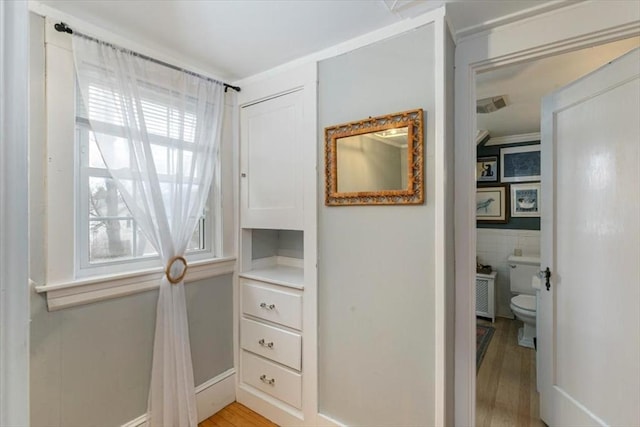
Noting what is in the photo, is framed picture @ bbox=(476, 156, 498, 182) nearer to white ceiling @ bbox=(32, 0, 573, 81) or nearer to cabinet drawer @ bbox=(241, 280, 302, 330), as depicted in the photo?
white ceiling @ bbox=(32, 0, 573, 81)

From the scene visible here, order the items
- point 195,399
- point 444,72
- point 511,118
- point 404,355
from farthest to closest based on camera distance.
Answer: point 511,118 → point 195,399 → point 404,355 → point 444,72

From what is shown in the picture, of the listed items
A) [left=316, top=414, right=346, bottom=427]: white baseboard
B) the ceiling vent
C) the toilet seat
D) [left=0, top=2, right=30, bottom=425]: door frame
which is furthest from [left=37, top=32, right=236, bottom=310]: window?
the toilet seat

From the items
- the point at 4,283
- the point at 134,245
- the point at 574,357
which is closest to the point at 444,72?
the point at 4,283

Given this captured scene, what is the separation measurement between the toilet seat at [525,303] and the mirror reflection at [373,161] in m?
2.47

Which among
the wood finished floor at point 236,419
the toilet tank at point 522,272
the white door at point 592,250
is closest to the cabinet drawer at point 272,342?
the wood finished floor at point 236,419

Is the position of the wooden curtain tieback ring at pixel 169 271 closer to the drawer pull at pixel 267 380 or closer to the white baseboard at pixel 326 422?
the drawer pull at pixel 267 380

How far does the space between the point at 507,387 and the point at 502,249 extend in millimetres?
2024

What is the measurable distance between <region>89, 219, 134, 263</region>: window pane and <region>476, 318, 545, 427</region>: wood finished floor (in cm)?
245

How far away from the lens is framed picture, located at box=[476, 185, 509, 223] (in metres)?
3.79

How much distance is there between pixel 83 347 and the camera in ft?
4.78

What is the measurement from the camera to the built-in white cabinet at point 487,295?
11.7ft

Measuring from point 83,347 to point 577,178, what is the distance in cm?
278

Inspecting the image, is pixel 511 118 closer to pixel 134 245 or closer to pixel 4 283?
pixel 134 245

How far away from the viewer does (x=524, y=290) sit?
11.2ft
